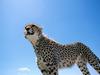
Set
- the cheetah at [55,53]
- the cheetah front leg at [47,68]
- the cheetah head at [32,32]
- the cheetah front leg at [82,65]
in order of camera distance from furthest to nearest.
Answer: the cheetah front leg at [82,65], the cheetah head at [32,32], the cheetah at [55,53], the cheetah front leg at [47,68]

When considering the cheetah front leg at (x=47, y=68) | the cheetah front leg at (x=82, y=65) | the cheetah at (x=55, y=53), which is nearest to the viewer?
the cheetah front leg at (x=47, y=68)

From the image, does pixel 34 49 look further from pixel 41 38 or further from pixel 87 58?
pixel 87 58

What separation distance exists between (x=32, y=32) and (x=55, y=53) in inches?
71.7

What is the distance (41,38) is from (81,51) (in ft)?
10.6

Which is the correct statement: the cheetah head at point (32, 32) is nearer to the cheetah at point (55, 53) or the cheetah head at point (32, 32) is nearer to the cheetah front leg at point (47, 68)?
the cheetah at point (55, 53)

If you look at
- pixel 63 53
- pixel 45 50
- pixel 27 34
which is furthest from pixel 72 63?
pixel 27 34

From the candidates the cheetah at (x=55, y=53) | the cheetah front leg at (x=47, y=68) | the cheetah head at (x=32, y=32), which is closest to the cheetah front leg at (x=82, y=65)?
the cheetah at (x=55, y=53)

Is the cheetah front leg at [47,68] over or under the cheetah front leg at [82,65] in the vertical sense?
under

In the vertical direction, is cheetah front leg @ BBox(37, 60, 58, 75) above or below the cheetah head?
below

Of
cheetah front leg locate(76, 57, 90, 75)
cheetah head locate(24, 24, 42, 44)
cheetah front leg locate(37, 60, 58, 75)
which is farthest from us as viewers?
cheetah front leg locate(76, 57, 90, 75)

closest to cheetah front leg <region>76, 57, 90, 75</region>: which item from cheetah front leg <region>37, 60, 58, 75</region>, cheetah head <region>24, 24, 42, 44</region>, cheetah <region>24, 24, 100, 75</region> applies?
cheetah <region>24, 24, 100, 75</region>

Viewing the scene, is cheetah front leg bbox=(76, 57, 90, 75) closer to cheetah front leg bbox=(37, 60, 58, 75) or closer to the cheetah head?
cheetah front leg bbox=(37, 60, 58, 75)

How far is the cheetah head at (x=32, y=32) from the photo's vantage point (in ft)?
63.8

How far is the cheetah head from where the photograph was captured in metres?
19.5
